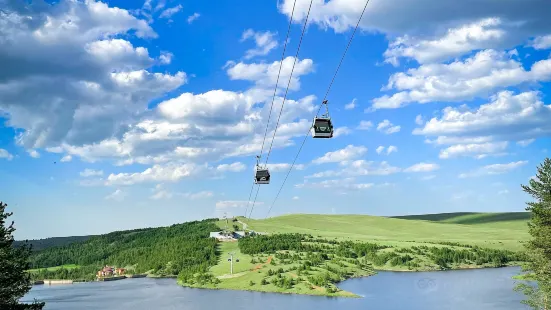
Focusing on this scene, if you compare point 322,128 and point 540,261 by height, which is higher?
point 322,128

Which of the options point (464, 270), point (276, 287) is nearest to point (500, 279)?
point (464, 270)

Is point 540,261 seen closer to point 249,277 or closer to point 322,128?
point 322,128

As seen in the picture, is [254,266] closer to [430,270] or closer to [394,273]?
[394,273]

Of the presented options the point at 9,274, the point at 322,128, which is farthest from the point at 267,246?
the point at 322,128

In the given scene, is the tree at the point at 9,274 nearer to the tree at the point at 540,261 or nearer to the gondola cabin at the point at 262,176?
the gondola cabin at the point at 262,176

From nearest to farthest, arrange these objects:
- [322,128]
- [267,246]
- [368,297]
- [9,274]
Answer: [322,128], [9,274], [368,297], [267,246]

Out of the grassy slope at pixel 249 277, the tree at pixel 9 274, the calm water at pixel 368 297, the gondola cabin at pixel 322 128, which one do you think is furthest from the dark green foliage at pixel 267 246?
the gondola cabin at pixel 322 128

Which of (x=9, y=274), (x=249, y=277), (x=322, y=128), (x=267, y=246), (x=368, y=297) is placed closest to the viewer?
(x=322, y=128)
